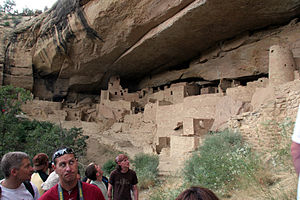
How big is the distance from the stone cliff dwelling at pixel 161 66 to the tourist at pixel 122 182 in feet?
11.7

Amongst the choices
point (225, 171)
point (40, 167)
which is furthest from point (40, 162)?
point (225, 171)

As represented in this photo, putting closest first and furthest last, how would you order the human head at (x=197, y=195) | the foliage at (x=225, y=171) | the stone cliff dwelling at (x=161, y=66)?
the human head at (x=197, y=195) < the foliage at (x=225, y=171) < the stone cliff dwelling at (x=161, y=66)

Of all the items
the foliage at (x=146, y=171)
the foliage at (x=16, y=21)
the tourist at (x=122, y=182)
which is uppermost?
the foliage at (x=16, y=21)

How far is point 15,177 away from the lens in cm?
207

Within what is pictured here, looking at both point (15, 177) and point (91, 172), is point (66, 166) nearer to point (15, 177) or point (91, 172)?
point (15, 177)

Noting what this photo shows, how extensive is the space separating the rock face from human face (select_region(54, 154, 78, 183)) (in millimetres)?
9975

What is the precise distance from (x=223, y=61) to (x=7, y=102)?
12011mm

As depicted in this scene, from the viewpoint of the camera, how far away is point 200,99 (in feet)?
36.3

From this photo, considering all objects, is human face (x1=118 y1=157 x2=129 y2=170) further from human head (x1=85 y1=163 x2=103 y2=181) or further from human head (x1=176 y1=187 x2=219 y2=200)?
human head (x1=176 y1=187 x2=219 y2=200)

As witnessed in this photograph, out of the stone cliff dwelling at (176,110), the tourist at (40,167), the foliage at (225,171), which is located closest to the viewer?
the tourist at (40,167)

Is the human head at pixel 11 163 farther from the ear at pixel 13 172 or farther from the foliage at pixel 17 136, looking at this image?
the foliage at pixel 17 136

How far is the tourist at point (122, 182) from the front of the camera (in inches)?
126

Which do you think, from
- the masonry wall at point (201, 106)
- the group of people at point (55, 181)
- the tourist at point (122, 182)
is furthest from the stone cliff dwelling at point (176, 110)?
the group of people at point (55, 181)

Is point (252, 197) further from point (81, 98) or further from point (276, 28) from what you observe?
point (81, 98)
